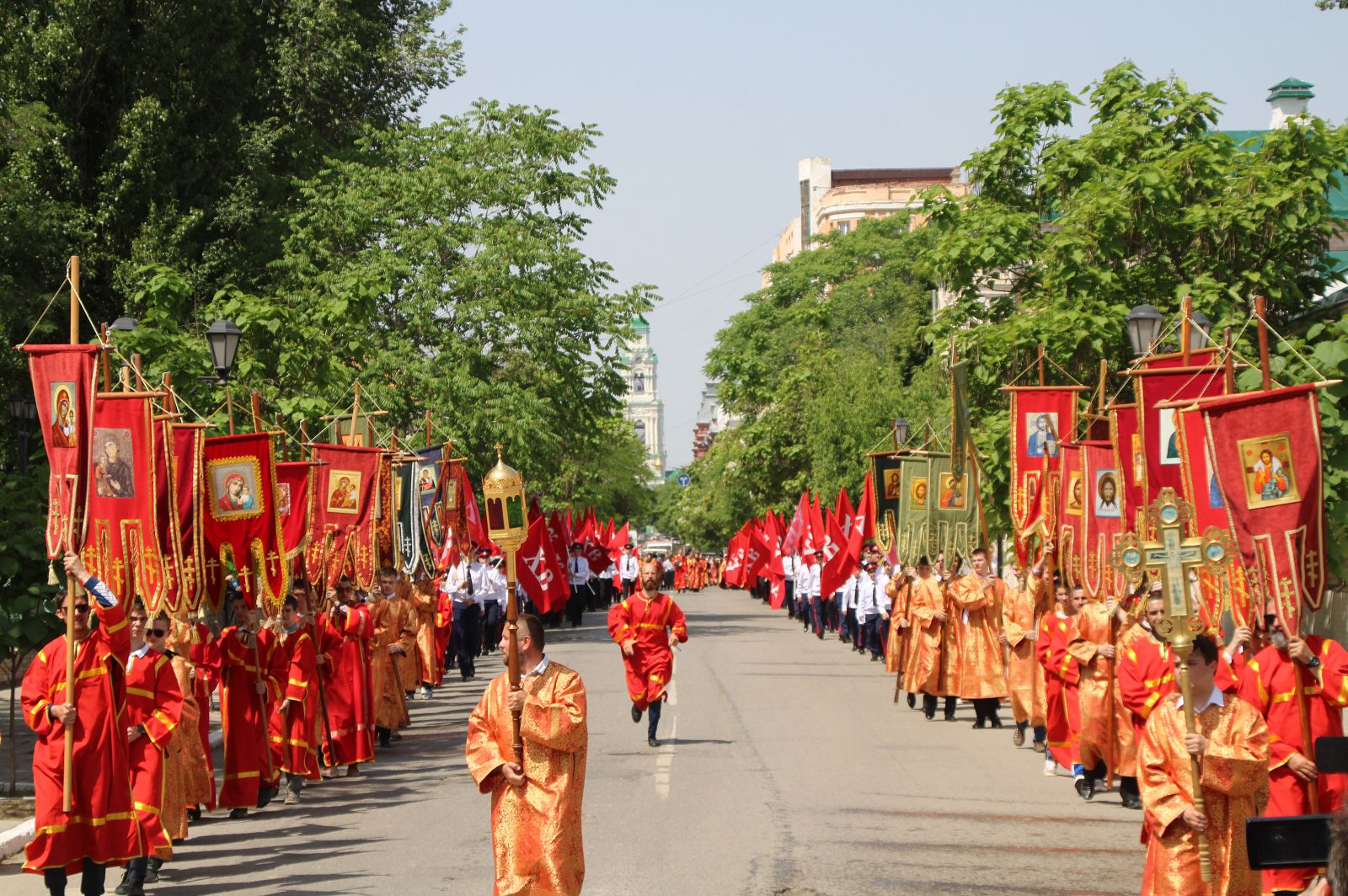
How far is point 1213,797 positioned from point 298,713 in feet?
29.5

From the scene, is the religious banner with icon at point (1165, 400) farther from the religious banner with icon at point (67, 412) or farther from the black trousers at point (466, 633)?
the black trousers at point (466, 633)

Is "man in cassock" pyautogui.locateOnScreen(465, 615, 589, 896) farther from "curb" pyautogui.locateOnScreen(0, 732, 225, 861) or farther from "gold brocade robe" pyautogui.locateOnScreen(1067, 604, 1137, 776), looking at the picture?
"gold brocade robe" pyautogui.locateOnScreen(1067, 604, 1137, 776)

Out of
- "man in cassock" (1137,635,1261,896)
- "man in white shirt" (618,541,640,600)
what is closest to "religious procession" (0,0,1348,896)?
"man in cassock" (1137,635,1261,896)

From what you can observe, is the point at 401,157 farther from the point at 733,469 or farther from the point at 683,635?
the point at 733,469

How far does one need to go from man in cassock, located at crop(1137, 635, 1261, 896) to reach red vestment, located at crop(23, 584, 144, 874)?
5.74 metres

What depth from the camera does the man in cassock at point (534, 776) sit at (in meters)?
8.42

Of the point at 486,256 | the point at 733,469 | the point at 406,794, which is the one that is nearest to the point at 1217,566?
the point at 406,794

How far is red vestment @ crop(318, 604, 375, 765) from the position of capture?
16547 mm

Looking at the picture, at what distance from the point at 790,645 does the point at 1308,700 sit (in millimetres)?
26338

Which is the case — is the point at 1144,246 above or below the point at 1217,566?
above

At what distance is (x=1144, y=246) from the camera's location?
21.7m

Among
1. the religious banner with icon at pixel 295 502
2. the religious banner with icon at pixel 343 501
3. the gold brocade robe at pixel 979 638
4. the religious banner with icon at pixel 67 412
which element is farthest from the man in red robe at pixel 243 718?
the gold brocade robe at pixel 979 638

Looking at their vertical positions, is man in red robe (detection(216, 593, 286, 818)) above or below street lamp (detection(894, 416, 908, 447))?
below

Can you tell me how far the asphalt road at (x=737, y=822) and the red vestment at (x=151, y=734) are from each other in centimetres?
50
